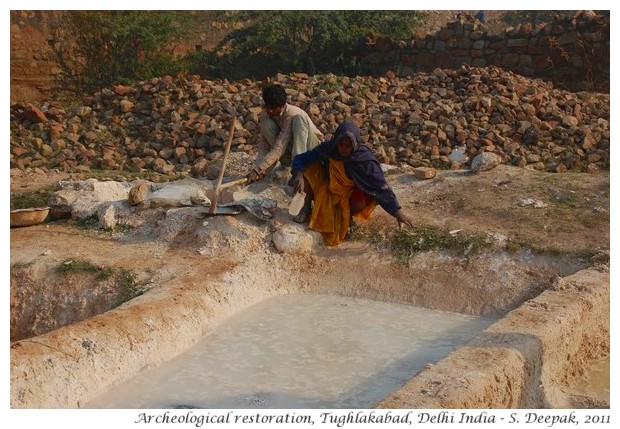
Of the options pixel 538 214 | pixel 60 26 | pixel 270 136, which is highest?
pixel 60 26

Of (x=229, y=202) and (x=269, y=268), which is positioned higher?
(x=229, y=202)

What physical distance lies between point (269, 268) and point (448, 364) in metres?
2.37

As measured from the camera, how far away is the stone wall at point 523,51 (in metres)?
11.7

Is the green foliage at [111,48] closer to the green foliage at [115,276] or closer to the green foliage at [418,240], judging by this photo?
the green foliage at [115,276]

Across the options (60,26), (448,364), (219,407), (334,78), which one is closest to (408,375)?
(448,364)

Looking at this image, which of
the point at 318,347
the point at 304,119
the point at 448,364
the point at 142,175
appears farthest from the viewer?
the point at 142,175

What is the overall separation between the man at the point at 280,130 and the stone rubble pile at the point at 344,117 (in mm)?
1348

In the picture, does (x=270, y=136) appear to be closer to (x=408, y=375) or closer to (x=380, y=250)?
(x=380, y=250)

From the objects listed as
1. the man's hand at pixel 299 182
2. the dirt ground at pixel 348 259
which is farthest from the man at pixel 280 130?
the dirt ground at pixel 348 259

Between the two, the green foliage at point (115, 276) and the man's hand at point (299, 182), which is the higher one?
the man's hand at point (299, 182)

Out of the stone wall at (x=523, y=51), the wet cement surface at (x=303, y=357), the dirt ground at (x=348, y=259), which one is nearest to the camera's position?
the wet cement surface at (x=303, y=357)

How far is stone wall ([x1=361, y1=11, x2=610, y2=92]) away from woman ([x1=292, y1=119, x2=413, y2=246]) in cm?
692

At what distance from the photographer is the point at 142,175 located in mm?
8422

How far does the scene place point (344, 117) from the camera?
945 centimetres
